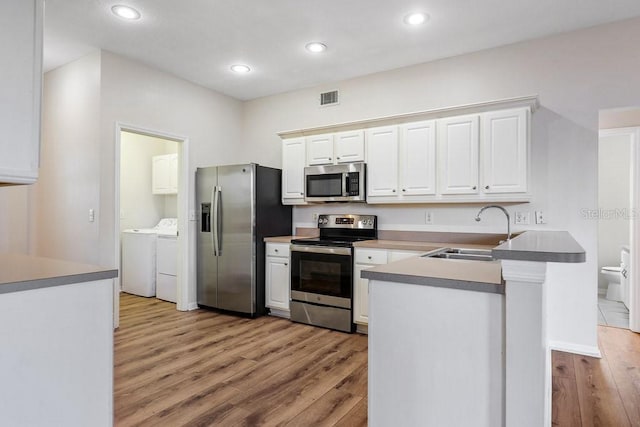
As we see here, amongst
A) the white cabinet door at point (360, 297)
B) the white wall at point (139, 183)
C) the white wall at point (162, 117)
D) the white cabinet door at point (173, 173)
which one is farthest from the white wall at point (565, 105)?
the white wall at point (139, 183)

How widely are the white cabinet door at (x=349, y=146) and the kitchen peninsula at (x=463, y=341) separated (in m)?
2.35

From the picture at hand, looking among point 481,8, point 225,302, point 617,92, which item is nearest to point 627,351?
point 617,92

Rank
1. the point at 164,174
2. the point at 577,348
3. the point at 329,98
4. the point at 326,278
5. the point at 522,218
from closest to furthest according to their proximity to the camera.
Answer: the point at 577,348 < the point at 522,218 < the point at 326,278 < the point at 329,98 < the point at 164,174

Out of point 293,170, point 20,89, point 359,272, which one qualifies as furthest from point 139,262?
point 20,89

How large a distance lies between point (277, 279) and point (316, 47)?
2.41 metres

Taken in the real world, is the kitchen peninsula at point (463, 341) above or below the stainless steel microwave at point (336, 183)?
below

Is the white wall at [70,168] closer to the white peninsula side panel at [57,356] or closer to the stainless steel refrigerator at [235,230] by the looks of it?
the stainless steel refrigerator at [235,230]

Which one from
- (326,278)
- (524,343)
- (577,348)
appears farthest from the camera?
(326,278)

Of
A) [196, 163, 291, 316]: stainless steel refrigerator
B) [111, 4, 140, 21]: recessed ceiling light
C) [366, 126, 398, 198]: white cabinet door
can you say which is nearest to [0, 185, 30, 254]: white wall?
[196, 163, 291, 316]: stainless steel refrigerator

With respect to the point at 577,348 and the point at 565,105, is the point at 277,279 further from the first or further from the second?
the point at 565,105

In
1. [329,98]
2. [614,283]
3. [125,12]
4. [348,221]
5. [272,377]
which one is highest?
[125,12]

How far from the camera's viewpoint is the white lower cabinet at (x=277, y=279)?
13.2 ft

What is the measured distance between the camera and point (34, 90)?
144 centimetres

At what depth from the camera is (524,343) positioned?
1256mm
